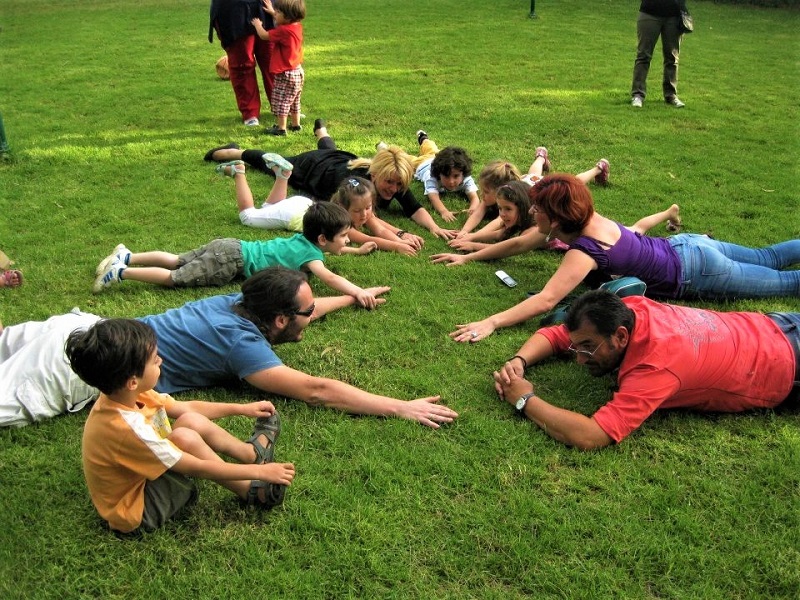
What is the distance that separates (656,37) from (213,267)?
311 inches

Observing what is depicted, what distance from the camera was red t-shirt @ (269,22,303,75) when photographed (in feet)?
26.7

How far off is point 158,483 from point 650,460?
7.65 feet

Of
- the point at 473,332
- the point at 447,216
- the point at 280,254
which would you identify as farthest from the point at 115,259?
the point at 447,216

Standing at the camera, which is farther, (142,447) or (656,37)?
(656,37)

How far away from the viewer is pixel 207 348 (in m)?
Answer: 3.58

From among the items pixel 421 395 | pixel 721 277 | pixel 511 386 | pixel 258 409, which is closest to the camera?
pixel 258 409

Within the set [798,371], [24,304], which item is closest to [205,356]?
[24,304]

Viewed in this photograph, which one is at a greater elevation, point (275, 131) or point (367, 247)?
point (275, 131)

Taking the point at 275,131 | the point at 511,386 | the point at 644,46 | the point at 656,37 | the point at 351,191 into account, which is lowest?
the point at 511,386

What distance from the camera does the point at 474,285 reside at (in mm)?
5117

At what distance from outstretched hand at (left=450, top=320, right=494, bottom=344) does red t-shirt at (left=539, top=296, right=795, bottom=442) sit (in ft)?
3.26

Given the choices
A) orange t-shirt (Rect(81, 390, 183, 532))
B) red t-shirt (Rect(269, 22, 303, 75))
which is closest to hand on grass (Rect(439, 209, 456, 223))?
red t-shirt (Rect(269, 22, 303, 75))

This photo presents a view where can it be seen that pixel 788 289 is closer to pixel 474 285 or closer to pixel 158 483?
pixel 474 285

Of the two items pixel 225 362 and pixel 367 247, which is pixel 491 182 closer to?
pixel 367 247
